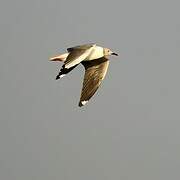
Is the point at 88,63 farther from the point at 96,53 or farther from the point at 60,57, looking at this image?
the point at 60,57

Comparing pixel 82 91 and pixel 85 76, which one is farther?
pixel 85 76

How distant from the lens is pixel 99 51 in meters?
7.98

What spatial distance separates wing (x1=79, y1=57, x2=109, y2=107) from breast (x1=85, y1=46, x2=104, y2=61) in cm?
20

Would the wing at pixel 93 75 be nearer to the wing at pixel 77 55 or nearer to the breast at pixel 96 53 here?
the breast at pixel 96 53

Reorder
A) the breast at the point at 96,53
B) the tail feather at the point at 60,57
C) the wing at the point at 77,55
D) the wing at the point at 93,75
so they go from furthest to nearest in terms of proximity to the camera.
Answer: the breast at the point at 96,53 → the wing at the point at 93,75 → the tail feather at the point at 60,57 → the wing at the point at 77,55

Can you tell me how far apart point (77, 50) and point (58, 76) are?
3.57ft

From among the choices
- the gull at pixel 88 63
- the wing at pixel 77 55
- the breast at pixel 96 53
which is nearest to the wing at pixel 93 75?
the gull at pixel 88 63

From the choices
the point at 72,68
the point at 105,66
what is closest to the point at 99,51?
the point at 105,66

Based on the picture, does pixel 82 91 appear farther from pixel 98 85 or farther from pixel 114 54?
pixel 114 54

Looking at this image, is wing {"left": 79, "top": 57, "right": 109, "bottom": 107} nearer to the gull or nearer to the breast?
the gull

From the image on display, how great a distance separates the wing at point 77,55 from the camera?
22.2 feet

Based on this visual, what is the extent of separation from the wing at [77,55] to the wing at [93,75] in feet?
1.53

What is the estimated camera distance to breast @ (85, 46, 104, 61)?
25.7ft

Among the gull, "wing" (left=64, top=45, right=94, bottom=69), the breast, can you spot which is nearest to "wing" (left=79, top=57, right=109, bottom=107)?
the gull
